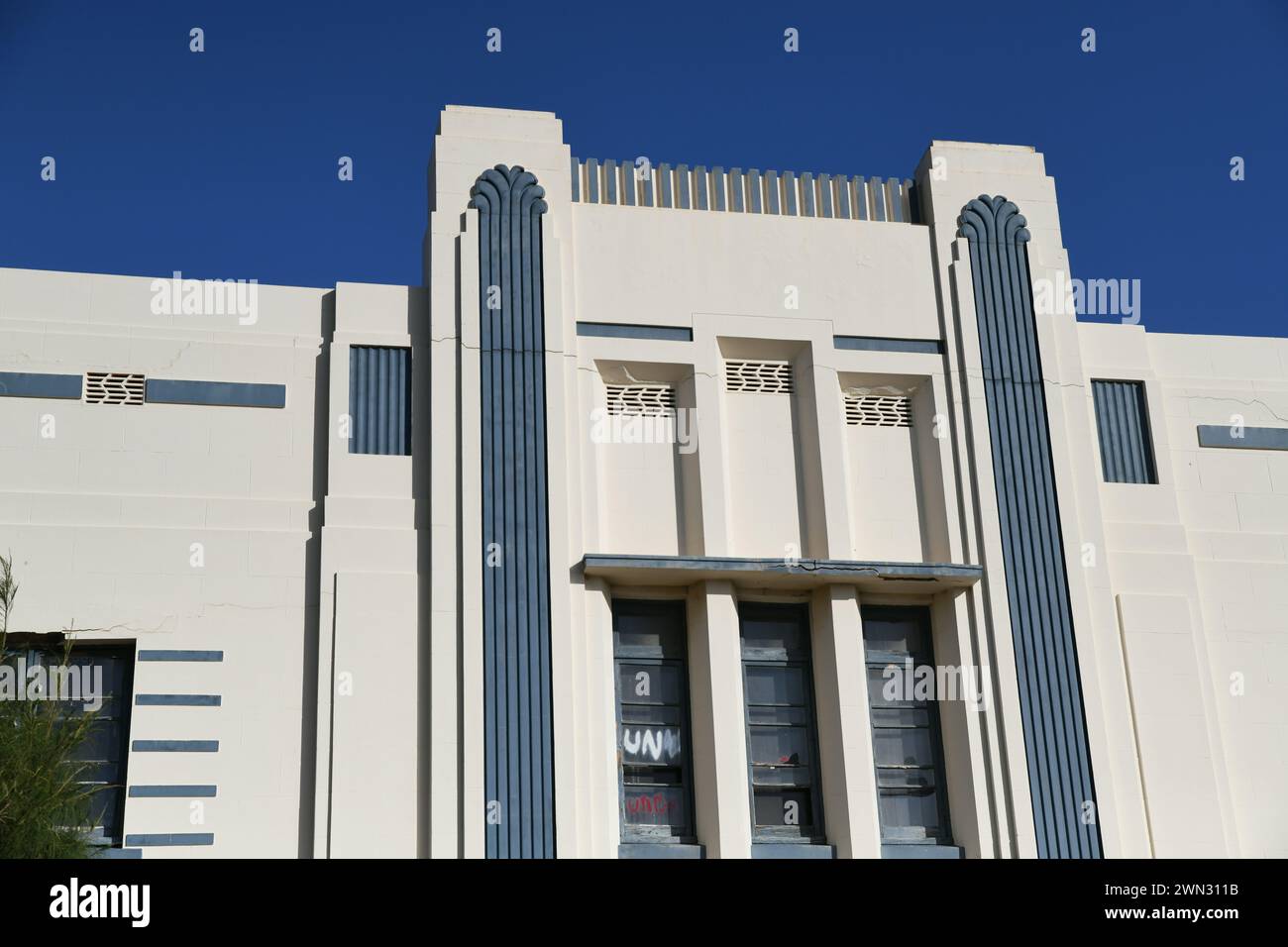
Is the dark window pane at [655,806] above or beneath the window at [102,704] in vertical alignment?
beneath

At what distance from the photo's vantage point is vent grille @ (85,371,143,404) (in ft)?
51.1

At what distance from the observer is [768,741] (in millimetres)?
15539

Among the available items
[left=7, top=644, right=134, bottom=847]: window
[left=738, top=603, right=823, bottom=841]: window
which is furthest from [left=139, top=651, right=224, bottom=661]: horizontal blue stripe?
[left=738, top=603, right=823, bottom=841]: window

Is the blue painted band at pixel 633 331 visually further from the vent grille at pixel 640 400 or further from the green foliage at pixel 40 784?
the green foliage at pixel 40 784

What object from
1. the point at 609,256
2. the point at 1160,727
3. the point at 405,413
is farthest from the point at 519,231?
the point at 1160,727

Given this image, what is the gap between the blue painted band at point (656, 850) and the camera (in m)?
14.6

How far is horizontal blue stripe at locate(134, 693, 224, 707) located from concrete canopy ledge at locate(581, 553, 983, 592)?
362 cm

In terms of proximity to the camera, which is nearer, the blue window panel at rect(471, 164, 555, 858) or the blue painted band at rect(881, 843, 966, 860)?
the blue window panel at rect(471, 164, 555, 858)

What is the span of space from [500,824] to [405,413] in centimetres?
428

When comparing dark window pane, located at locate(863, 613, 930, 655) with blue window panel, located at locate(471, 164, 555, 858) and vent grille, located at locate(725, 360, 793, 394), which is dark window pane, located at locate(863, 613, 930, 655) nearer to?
vent grille, located at locate(725, 360, 793, 394)

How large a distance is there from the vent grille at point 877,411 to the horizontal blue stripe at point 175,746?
722 cm

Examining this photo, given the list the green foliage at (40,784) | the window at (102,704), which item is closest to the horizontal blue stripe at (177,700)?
the window at (102,704)

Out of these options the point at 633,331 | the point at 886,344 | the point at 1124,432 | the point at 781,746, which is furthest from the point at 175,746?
the point at 1124,432

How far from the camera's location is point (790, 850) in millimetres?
14883
